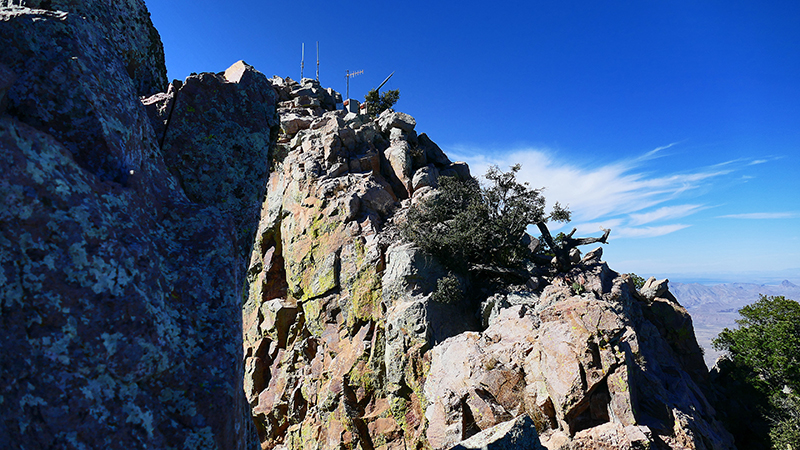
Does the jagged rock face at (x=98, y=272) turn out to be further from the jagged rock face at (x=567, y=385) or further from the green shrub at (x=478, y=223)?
the green shrub at (x=478, y=223)

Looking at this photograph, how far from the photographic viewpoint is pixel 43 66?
13.7ft

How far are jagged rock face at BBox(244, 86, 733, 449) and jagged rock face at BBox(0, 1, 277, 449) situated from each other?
5418 millimetres

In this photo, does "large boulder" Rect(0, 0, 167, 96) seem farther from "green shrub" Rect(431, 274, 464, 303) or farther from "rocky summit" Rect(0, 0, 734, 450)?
"green shrub" Rect(431, 274, 464, 303)

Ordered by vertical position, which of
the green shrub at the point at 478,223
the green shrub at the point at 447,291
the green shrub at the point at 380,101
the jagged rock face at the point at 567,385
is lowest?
the jagged rock face at the point at 567,385

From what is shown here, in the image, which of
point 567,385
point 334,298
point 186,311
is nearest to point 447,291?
point 334,298

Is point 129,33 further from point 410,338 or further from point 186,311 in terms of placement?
point 410,338

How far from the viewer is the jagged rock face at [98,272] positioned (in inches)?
129

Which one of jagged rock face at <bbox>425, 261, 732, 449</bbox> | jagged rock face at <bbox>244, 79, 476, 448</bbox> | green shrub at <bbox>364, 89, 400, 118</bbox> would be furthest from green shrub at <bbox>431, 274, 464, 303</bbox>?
green shrub at <bbox>364, 89, 400, 118</bbox>

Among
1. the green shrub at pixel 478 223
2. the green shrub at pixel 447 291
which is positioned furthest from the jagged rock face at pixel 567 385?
the green shrub at pixel 478 223

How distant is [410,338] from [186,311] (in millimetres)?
13876

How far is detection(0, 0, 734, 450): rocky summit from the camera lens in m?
3.39

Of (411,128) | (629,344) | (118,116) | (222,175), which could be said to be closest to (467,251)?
(629,344)

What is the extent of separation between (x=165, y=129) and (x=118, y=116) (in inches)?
69.1

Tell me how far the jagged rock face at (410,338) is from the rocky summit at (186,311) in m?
0.09
